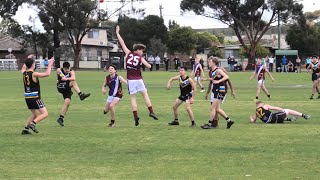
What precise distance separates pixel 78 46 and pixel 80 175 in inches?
2923

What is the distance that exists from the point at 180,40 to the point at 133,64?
253ft

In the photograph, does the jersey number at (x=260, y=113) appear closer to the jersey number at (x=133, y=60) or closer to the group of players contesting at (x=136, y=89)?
the group of players contesting at (x=136, y=89)

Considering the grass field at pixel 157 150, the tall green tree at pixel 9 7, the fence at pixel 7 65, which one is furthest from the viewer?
the tall green tree at pixel 9 7

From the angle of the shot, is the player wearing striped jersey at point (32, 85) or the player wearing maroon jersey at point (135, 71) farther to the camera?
the player wearing maroon jersey at point (135, 71)

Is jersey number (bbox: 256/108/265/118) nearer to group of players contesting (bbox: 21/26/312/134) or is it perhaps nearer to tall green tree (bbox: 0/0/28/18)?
group of players contesting (bbox: 21/26/312/134)

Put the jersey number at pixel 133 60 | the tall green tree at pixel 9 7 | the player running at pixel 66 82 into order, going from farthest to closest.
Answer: the tall green tree at pixel 9 7 < the player running at pixel 66 82 < the jersey number at pixel 133 60

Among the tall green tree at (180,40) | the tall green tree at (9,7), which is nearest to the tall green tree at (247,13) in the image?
the tall green tree at (180,40)

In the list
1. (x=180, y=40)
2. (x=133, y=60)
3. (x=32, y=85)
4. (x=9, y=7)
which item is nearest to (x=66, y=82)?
(x=133, y=60)

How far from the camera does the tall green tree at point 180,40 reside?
9156 cm

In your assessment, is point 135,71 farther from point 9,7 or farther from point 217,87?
point 9,7

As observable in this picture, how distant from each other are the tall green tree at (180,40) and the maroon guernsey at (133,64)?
7679 cm

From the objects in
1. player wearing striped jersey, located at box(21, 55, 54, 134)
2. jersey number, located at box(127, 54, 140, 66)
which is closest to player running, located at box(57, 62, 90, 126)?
jersey number, located at box(127, 54, 140, 66)

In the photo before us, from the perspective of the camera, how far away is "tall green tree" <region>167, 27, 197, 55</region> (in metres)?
91.6

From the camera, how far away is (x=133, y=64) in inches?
585
